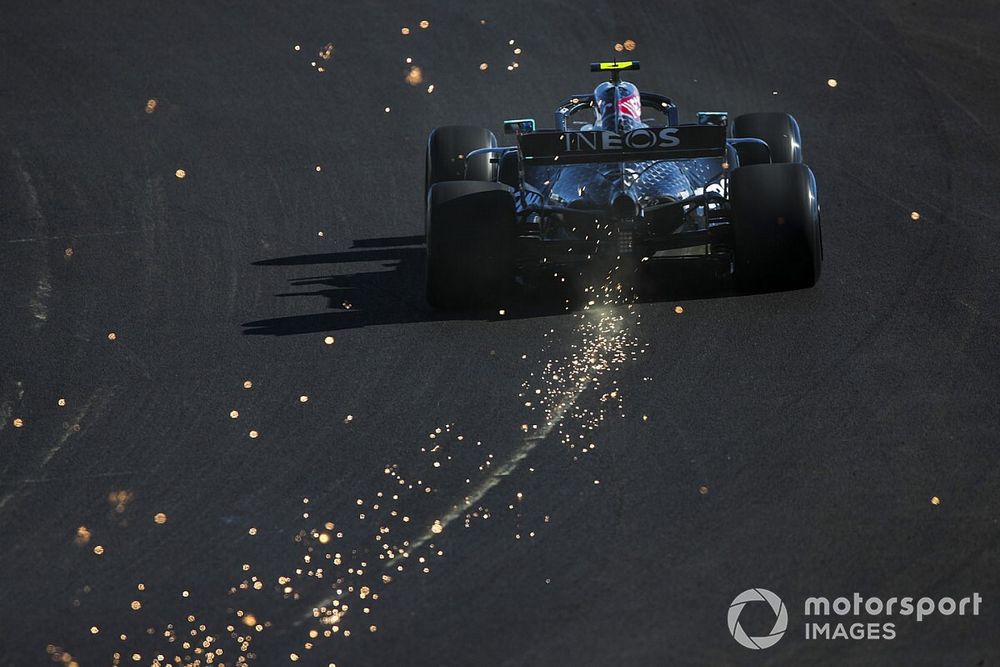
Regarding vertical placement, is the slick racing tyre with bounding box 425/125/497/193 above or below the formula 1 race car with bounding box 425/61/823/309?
above

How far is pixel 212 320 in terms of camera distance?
11.9 meters

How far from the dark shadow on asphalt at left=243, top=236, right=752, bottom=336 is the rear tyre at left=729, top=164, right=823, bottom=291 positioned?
1.54 feet

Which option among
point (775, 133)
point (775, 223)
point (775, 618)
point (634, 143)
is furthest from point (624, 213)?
point (775, 618)

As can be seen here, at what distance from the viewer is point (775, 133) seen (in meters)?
13.2

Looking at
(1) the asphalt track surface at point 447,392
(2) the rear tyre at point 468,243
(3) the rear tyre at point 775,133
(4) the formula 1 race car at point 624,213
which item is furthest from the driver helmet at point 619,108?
(1) the asphalt track surface at point 447,392

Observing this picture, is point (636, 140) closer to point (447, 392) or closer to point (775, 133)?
point (775, 133)

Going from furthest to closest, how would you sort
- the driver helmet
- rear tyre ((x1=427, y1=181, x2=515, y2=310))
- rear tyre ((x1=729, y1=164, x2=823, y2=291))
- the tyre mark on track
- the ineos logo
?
the driver helmet < the tyre mark on track < the ineos logo < rear tyre ((x1=427, y1=181, x2=515, y2=310)) < rear tyre ((x1=729, y1=164, x2=823, y2=291))

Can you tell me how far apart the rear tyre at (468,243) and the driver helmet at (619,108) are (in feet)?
4.37

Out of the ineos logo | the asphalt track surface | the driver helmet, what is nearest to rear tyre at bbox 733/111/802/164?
the asphalt track surface

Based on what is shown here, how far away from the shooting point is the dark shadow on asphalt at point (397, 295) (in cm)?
1168

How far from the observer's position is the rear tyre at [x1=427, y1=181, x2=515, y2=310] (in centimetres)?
1145

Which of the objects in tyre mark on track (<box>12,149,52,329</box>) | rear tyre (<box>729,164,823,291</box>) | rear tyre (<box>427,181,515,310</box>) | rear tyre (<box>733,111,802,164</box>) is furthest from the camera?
rear tyre (<box>733,111,802,164</box>)

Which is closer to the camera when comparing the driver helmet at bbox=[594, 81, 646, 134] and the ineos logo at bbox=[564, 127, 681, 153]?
the ineos logo at bbox=[564, 127, 681, 153]

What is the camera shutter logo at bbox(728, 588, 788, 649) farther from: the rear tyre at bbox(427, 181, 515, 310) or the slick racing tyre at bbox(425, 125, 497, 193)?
the slick racing tyre at bbox(425, 125, 497, 193)
